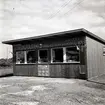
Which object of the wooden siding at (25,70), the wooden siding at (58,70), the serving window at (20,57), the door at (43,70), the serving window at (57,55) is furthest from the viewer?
the serving window at (20,57)

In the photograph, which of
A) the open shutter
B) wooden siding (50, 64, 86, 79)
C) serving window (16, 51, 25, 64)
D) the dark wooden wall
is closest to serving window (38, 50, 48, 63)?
the dark wooden wall

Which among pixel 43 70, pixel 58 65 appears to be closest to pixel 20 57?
pixel 43 70

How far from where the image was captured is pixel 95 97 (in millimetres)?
5184

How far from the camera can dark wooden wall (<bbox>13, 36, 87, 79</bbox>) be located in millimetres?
9617

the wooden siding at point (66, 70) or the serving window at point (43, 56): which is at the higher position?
the serving window at point (43, 56)

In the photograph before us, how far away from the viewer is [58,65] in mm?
10625

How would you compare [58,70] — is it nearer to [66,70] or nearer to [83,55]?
[66,70]

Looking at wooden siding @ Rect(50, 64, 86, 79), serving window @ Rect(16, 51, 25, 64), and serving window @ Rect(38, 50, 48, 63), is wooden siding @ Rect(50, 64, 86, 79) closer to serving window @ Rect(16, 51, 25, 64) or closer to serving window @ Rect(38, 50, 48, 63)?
serving window @ Rect(38, 50, 48, 63)

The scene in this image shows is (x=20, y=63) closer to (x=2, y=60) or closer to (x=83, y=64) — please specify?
(x=83, y=64)

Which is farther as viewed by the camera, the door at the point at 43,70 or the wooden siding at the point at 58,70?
the door at the point at 43,70

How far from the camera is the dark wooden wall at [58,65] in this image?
962 centimetres

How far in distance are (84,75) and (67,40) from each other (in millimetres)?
2563

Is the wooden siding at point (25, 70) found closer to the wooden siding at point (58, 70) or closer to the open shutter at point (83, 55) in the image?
the wooden siding at point (58, 70)

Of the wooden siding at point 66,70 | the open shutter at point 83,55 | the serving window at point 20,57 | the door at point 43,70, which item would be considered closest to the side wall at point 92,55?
the open shutter at point 83,55
